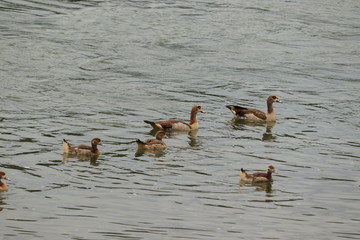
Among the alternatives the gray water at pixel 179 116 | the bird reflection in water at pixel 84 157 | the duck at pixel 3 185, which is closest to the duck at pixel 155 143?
the gray water at pixel 179 116

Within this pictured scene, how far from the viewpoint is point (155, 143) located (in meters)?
22.5

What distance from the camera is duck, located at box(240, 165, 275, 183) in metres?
19.9

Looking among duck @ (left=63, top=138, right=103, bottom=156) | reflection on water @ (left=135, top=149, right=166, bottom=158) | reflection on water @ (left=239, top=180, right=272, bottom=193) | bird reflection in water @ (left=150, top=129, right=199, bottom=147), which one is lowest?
reflection on water @ (left=239, top=180, right=272, bottom=193)

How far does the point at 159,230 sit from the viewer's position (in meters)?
16.6

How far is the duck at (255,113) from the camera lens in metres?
26.2

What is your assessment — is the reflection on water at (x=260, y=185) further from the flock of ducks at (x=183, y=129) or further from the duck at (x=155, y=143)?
the duck at (x=155, y=143)

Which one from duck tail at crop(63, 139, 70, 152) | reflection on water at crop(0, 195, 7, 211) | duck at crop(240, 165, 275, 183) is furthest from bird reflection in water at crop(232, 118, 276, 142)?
reflection on water at crop(0, 195, 7, 211)

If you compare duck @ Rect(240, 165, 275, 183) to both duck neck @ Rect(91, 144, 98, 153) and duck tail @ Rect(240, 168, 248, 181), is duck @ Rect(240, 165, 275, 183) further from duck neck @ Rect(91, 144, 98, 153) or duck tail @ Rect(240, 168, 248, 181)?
duck neck @ Rect(91, 144, 98, 153)

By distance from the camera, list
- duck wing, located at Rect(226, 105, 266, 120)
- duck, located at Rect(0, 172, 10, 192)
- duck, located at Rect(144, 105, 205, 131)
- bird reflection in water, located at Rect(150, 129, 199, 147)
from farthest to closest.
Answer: duck wing, located at Rect(226, 105, 266, 120) → duck, located at Rect(144, 105, 205, 131) → bird reflection in water, located at Rect(150, 129, 199, 147) → duck, located at Rect(0, 172, 10, 192)

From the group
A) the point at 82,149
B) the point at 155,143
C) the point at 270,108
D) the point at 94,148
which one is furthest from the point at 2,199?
the point at 270,108

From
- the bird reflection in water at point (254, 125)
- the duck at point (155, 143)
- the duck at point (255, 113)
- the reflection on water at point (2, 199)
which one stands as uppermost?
the duck at point (255, 113)

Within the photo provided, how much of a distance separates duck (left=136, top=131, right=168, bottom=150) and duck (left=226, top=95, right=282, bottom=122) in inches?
141

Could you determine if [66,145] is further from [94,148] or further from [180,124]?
[180,124]

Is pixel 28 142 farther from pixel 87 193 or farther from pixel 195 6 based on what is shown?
pixel 195 6
